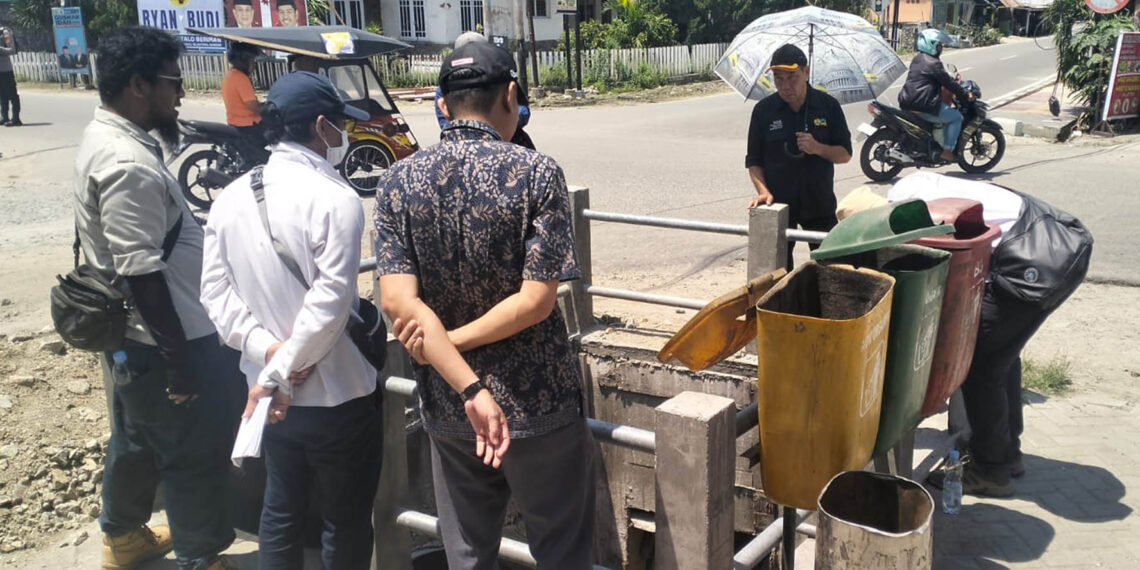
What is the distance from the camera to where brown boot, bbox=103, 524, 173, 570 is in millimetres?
3693

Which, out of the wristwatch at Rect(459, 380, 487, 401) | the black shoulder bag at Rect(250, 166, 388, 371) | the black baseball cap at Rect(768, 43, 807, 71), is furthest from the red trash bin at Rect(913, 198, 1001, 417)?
the black baseball cap at Rect(768, 43, 807, 71)

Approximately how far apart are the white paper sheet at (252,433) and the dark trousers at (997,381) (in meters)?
2.71

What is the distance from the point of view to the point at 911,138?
11391mm

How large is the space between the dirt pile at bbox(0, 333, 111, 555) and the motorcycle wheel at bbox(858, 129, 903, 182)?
29.8ft

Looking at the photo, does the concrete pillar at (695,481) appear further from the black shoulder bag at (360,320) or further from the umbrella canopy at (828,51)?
the umbrella canopy at (828,51)

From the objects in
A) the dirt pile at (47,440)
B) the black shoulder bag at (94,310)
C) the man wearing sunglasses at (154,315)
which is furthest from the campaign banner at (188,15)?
the black shoulder bag at (94,310)

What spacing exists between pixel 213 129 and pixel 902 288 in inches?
367

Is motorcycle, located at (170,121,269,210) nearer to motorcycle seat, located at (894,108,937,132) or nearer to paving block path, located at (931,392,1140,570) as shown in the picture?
motorcycle seat, located at (894,108,937,132)

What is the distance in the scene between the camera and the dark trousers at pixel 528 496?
2.22m

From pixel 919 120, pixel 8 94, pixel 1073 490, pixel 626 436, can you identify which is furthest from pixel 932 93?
pixel 8 94

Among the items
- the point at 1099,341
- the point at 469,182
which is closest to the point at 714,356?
the point at 469,182

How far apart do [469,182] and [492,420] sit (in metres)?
0.54

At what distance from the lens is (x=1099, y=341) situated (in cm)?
599

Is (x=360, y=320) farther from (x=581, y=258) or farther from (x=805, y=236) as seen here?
(x=581, y=258)
